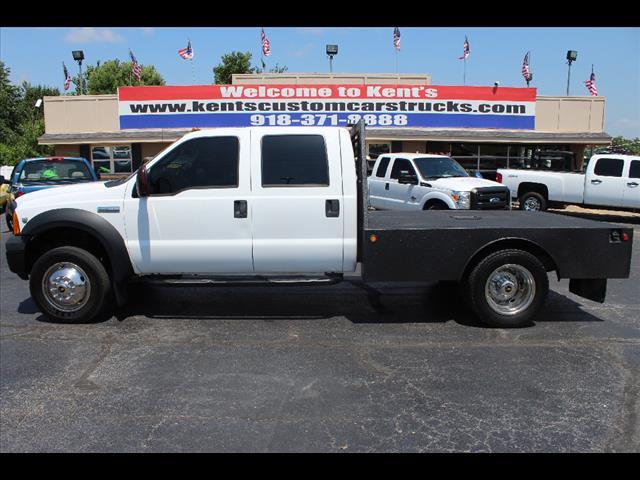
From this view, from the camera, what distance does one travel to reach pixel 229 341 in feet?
17.8

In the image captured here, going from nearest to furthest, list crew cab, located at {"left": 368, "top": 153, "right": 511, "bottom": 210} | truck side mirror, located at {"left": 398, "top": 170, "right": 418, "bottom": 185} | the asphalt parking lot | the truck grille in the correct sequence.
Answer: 1. the asphalt parking lot
2. the truck grille
3. crew cab, located at {"left": 368, "top": 153, "right": 511, "bottom": 210}
4. truck side mirror, located at {"left": 398, "top": 170, "right": 418, "bottom": 185}

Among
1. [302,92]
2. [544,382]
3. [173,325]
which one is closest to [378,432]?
[544,382]

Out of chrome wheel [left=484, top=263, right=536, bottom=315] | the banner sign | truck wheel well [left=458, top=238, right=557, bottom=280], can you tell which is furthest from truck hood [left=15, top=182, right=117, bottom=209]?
the banner sign

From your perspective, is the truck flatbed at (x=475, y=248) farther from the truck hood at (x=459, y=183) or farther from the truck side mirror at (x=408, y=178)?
the truck side mirror at (x=408, y=178)

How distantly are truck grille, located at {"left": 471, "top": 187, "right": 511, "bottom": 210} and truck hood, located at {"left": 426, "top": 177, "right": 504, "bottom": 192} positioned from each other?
0.18m

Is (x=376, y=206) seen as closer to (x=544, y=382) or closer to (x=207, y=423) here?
(x=544, y=382)

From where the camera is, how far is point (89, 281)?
19.2ft

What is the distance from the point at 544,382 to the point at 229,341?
2834 mm

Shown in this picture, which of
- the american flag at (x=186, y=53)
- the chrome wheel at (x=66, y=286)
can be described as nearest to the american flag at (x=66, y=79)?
Result: the american flag at (x=186, y=53)

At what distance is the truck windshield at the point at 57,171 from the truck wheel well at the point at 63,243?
22.6 ft

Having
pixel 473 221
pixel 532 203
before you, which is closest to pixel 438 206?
pixel 532 203

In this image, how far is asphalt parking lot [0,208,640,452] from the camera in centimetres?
354

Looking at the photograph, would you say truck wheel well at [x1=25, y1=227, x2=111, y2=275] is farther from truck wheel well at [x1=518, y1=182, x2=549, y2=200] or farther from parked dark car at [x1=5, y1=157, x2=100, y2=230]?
truck wheel well at [x1=518, y1=182, x2=549, y2=200]
